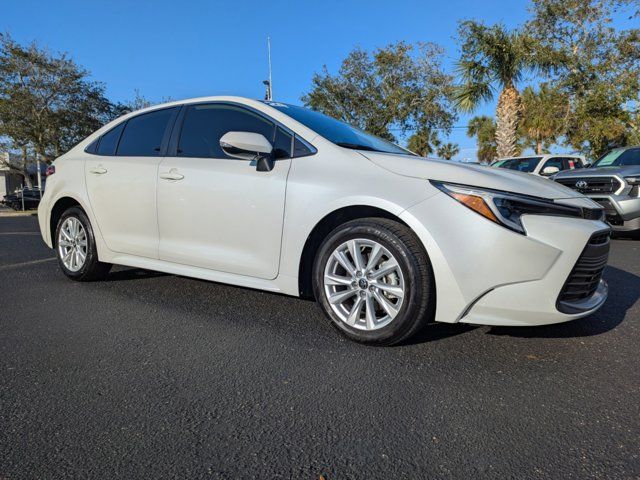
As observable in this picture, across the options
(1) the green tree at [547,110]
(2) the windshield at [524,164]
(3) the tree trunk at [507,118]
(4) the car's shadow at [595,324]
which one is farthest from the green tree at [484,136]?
(4) the car's shadow at [595,324]

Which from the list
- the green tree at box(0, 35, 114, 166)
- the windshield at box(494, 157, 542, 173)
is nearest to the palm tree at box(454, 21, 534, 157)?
the windshield at box(494, 157, 542, 173)

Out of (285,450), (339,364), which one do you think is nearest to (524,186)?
(339,364)

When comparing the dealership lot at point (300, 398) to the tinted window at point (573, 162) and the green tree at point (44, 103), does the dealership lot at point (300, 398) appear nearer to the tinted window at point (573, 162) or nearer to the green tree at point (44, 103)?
the tinted window at point (573, 162)

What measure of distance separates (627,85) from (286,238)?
61.6 ft

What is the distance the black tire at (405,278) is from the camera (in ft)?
8.46

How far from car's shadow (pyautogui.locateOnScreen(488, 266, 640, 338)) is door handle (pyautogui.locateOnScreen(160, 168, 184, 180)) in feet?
8.23

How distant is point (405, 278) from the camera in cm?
262

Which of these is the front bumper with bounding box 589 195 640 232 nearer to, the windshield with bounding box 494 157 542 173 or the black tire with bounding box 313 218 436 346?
the windshield with bounding box 494 157 542 173

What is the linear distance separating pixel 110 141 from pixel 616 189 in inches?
286

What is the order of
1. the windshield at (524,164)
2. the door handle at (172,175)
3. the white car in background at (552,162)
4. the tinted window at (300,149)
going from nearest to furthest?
the tinted window at (300,149) < the door handle at (172,175) < the white car in background at (552,162) < the windshield at (524,164)

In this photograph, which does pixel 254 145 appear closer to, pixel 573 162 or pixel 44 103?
pixel 573 162

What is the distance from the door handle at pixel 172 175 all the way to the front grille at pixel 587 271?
8.94 feet

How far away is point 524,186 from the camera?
105 inches

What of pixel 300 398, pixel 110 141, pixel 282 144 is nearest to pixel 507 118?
pixel 110 141
